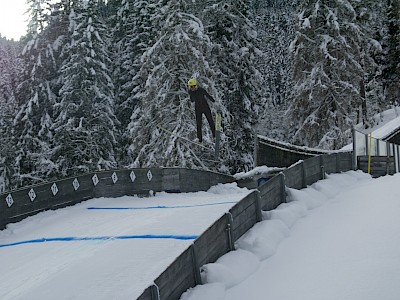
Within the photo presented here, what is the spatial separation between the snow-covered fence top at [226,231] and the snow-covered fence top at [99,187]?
5213 millimetres

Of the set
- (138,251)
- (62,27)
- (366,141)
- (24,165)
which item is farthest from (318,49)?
(138,251)

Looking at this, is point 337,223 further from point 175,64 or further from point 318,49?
point 318,49

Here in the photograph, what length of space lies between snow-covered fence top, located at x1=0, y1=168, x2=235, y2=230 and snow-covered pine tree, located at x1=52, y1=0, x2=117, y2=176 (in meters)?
9.15

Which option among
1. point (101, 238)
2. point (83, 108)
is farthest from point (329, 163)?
point (83, 108)

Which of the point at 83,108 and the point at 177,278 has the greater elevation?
the point at 83,108

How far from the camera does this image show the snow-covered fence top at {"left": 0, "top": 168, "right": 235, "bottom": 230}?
11.8 metres

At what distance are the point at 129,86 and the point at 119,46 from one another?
4.69 metres

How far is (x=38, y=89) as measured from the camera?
25.0 metres

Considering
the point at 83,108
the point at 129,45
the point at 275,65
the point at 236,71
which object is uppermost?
the point at 129,45

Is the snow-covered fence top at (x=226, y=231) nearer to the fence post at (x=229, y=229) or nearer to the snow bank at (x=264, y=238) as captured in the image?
the fence post at (x=229, y=229)

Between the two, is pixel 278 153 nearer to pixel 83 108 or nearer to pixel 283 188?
pixel 283 188

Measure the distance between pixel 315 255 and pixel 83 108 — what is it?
1987cm

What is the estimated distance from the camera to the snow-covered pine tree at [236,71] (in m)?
26.2

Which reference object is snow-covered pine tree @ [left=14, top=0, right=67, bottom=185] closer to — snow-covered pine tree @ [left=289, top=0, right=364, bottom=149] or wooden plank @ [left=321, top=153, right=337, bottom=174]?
snow-covered pine tree @ [left=289, top=0, right=364, bottom=149]
